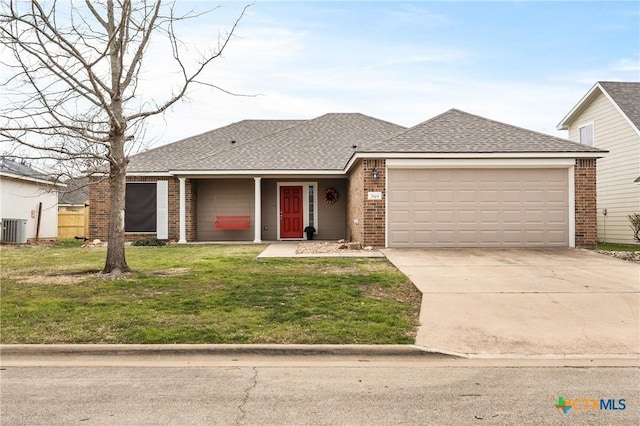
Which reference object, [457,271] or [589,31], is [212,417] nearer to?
[457,271]

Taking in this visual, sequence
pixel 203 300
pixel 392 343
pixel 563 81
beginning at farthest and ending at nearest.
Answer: pixel 563 81, pixel 203 300, pixel 392 343

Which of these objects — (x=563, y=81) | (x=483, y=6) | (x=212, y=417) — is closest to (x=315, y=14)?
(x=483, y=6)

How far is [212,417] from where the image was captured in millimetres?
3887

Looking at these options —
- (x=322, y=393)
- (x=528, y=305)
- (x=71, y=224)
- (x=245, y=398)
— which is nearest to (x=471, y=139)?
(x=528, y=305)

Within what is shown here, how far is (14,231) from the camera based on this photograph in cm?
2131

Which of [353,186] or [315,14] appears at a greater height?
[315,14]

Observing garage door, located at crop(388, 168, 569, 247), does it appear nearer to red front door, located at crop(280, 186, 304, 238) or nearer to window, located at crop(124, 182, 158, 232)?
red front door, located at crop(280, 186, 304, 238)

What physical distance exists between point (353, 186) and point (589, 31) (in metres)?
8.67

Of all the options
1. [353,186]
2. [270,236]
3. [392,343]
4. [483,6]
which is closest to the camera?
[392,343]

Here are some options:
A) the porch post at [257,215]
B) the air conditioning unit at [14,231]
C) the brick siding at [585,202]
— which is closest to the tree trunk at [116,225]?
the porch post at [257,215]

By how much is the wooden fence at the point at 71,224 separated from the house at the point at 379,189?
26.5 feet

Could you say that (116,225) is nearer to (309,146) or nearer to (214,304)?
(214,304)

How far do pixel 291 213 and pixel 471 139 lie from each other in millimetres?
8151

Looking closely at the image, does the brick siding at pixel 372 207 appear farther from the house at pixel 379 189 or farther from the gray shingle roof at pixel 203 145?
the gray shingle roof at pixel 203 145
